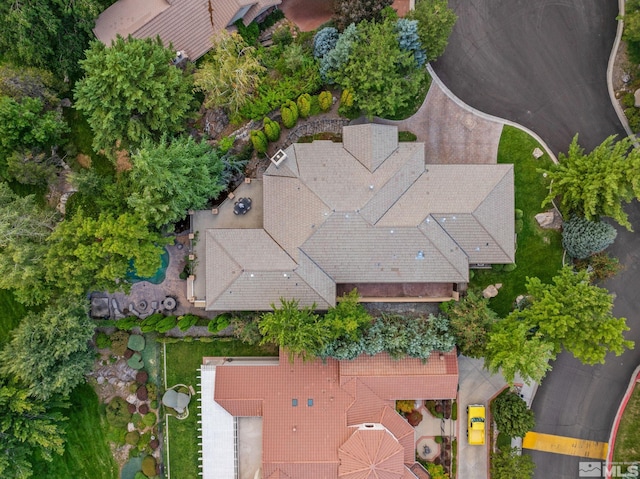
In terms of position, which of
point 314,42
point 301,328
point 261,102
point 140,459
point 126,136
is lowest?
point 140,459

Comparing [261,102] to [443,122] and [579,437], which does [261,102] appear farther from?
[579,437]

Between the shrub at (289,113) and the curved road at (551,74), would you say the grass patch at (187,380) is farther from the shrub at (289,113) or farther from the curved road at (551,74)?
the curved road at (551,74)

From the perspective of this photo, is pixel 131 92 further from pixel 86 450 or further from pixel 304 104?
pixel 86 450

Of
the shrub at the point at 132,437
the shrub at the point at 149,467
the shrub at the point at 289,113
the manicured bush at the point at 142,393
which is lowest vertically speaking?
the shrub at the point at 149,467

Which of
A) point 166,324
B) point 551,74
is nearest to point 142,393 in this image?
point 166,324

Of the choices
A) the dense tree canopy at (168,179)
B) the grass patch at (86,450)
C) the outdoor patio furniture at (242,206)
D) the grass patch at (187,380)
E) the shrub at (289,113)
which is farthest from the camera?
the grass patch at (86,450)

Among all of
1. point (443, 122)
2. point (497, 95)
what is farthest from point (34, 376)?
point (497, 95)

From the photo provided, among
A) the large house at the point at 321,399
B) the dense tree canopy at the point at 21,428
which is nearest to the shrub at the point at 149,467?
the dense tree canopy at the point at 21,428
